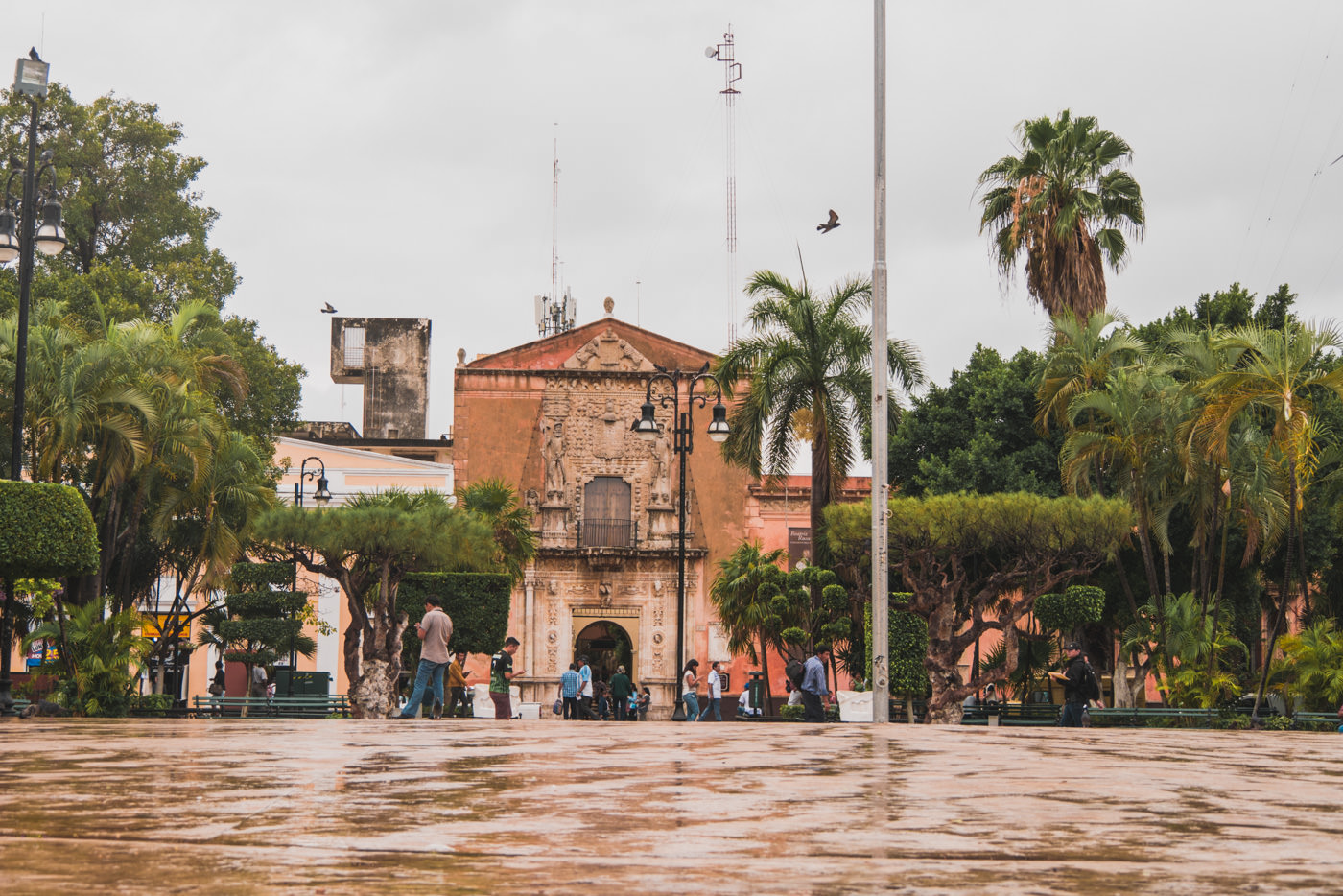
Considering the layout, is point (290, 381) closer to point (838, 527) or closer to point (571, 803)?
point (838, 527)

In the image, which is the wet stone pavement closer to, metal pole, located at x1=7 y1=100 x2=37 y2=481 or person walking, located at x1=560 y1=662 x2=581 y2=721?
metal pole, located at x1=7 y1=100 x2=37 y2=481

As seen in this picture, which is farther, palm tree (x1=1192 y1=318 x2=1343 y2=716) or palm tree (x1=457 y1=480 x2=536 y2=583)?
palm tree (x1=457 y1=480 x2=536 y2=583)

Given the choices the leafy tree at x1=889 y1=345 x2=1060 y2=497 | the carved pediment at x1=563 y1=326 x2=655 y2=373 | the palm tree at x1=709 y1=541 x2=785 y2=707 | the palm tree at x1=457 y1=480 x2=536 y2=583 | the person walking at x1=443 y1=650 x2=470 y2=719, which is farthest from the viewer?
the carved pediment at x1=563 y1=326 x2=655 y2=373

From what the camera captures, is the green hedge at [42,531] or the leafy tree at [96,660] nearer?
the green hedge at [42,531]

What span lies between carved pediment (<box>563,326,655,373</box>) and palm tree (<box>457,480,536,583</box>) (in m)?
8.37

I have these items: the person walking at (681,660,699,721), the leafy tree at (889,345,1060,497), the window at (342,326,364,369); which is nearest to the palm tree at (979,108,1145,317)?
the leafy tree at (889,345,1060,497)

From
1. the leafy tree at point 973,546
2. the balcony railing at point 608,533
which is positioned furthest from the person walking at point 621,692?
the balcony railing at point 608,533

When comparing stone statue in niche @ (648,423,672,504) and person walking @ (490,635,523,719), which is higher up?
stone statue in niche @ (648,423,672,504)

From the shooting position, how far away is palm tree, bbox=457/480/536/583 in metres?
30.4

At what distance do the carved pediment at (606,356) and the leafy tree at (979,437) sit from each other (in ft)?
36.0

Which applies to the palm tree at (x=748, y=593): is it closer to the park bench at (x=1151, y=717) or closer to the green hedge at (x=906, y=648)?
the green hedge at (x=906, y=648)

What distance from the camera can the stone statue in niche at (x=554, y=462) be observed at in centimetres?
3866

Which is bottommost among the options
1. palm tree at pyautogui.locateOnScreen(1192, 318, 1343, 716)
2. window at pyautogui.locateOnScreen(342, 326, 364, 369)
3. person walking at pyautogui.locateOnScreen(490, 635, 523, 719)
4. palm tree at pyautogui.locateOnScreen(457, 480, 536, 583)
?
person walking at pyautogui.locateOnScreen(490, 635, 523, 719)

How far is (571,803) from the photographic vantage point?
609 cm
